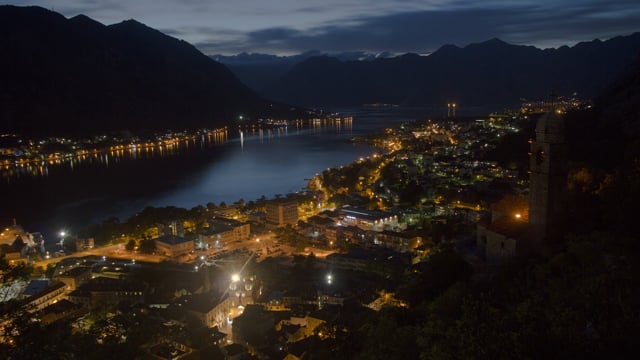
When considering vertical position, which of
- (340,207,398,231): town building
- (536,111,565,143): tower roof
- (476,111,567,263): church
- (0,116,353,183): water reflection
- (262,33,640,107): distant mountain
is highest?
(262,33,640,107): distant mountain

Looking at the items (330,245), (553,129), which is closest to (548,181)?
(553,129)

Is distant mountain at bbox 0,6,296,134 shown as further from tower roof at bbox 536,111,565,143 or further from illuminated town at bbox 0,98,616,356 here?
tower roof at bbox 536,111,565,143

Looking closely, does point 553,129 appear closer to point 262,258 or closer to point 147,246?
point 262,258

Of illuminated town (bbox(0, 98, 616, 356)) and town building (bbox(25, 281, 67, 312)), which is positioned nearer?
illuminated town (bbox(0, 98, 616, 356))

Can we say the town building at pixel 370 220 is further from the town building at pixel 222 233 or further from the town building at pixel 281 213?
the town building at pixel 222 233

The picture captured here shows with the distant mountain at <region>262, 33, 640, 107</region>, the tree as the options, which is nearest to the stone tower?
the tree

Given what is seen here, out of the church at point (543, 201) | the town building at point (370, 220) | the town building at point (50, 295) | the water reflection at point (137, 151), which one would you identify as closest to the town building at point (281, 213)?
the town building at point (370, 220)
